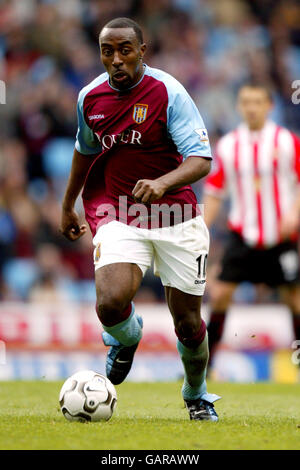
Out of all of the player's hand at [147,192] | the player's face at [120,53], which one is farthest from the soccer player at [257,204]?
the player's hand at [147,192]

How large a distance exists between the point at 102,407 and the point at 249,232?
3.87m

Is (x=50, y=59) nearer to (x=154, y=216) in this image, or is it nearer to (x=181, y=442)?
(x=154, y=216)

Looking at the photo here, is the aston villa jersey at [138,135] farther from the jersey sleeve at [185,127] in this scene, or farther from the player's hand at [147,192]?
the player's hand at [147,192]

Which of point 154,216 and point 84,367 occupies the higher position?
point 154,216

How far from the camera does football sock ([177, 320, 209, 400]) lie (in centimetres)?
509

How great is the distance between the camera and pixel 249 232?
838 centimetres

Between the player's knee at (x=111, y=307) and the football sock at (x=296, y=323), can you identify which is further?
the football sock at (x=296, y=323)

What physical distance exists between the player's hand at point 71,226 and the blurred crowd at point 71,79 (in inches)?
232

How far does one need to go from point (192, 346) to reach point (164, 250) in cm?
58

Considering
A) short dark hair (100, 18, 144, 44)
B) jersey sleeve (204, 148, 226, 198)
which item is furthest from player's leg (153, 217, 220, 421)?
jersey sleeve (204, 148, 226, 198)

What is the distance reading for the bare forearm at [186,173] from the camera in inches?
182

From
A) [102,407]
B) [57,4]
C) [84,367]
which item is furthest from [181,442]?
[57,4]

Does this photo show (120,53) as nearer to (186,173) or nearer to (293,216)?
(186,173)
